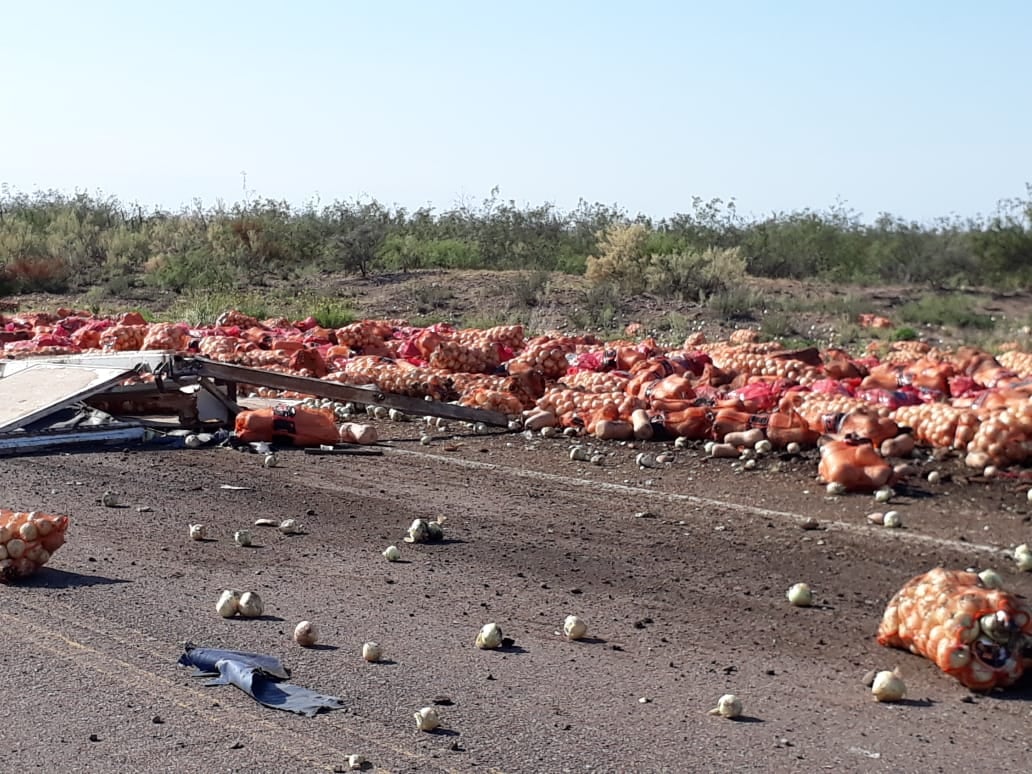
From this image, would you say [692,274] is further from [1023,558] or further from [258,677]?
[258,677]

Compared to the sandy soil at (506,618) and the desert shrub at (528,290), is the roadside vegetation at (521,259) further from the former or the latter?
the sandy soil at (506,618)

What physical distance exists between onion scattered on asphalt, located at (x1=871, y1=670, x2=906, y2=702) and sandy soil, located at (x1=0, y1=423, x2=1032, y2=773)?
0.06m

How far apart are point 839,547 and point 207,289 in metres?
23.9

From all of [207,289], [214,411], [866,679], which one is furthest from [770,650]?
[207,289]

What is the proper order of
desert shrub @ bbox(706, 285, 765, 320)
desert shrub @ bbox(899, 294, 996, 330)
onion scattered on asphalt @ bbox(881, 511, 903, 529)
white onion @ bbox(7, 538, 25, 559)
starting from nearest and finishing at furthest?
white onion @ bbox(7, 538, 25, 559)
onion scattered on asphalt @ bbox(881, 511, 903, 529)
desert shrub @ bbox(899, 294, 996, 330)
desert shrub @ bbox(706, 285, 765, 320)

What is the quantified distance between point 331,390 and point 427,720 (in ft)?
24.4

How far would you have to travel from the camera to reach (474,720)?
4.72 m

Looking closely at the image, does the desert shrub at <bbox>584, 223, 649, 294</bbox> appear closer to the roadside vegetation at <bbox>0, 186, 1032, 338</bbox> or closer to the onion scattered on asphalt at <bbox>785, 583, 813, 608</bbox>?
the roadside vegetation at <bbox>0, 186, 1032, 338</bbox>

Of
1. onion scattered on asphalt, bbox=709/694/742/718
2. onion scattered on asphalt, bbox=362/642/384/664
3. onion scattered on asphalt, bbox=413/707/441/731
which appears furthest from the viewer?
onion scattered on asphalt, bbox=362/642/384/664

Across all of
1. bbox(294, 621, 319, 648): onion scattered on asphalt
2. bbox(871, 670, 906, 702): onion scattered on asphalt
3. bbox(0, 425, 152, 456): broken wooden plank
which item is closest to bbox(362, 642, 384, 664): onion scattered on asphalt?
bbox(294, 621, 319, 648): onion scattered on asphalt

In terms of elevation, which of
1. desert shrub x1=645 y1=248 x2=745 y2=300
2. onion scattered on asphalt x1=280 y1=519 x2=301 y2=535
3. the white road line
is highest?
desert shrub x1=645 y1=248 x2=745 y2=300

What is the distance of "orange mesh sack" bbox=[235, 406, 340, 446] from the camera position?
11.0 meters

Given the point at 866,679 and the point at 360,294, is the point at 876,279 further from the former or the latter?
the point at 866,679

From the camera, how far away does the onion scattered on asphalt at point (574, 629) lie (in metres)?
5.74
